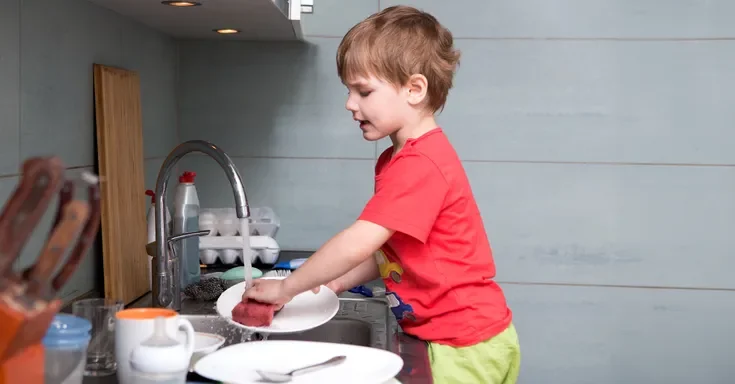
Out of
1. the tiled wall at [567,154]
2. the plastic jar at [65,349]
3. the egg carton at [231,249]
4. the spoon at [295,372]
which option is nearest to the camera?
the plastic jar at [65,349]

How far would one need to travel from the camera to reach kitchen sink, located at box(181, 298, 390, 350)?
56.7 inches

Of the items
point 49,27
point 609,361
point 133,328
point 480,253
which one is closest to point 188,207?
point 49,27

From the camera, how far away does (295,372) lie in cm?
109

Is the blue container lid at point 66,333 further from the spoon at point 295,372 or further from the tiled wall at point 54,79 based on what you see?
the tiled wall at point 54,79

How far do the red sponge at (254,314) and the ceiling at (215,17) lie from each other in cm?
53

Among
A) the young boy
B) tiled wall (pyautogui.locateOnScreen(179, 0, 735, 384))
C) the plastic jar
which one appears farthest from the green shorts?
tiled wall (pyautogui.locateOnScreen(179, 0, 735, 384))

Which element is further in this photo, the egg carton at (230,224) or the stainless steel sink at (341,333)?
the egg carton at (230,224)

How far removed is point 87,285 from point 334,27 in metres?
1.02

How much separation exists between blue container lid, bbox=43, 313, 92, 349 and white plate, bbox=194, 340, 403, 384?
0.20 metres

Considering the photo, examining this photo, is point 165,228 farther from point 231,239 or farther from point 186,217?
point 231,239

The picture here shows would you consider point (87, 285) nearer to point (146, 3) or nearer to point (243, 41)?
point (146, 3)

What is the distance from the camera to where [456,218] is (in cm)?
147

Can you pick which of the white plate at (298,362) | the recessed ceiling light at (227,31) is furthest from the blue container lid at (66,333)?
the recessed ceiling light at (227,31)

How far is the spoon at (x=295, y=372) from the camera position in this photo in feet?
3.48
